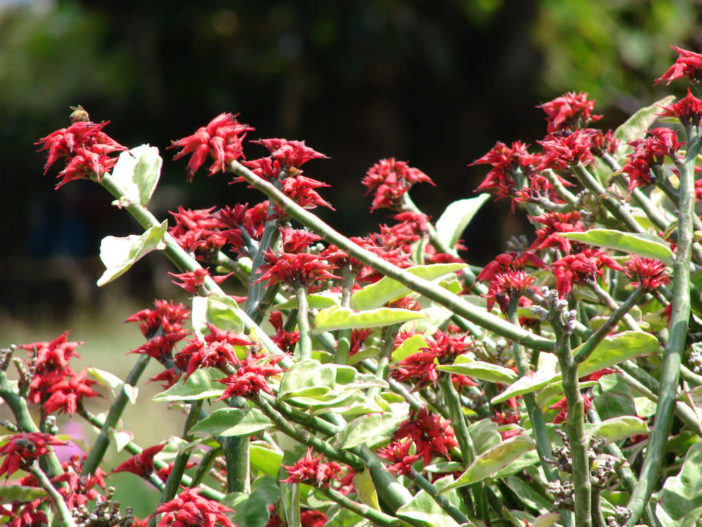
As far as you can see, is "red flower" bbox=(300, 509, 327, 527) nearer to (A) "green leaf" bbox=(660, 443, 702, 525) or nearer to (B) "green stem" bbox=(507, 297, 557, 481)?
(B) "green stem" bbox=(507, 297, 557, 481)

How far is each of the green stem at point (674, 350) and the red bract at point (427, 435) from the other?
8.5 inches

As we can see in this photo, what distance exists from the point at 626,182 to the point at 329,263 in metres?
0.43

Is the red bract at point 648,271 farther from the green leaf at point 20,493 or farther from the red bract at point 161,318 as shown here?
the green leaf at point 20,493

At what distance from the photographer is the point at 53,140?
0.95 meters

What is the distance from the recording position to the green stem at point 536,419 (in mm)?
885

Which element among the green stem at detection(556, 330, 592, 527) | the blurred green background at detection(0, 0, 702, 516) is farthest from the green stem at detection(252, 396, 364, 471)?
the blurred green background at detection(0, 0, 702, 516)

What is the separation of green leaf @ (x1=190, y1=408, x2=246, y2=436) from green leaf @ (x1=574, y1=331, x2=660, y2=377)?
377 mm

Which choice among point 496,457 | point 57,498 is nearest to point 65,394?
point 57,498

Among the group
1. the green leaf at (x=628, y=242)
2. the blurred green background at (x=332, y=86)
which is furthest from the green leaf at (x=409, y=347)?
the blurred green background at (x=332, y=86)

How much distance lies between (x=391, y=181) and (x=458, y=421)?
508 mm

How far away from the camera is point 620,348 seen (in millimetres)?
878

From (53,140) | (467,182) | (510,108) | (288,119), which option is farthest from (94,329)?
(53,140)

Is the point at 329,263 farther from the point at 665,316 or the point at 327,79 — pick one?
the point at 327,79

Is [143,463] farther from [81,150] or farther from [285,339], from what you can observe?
[81,150]
